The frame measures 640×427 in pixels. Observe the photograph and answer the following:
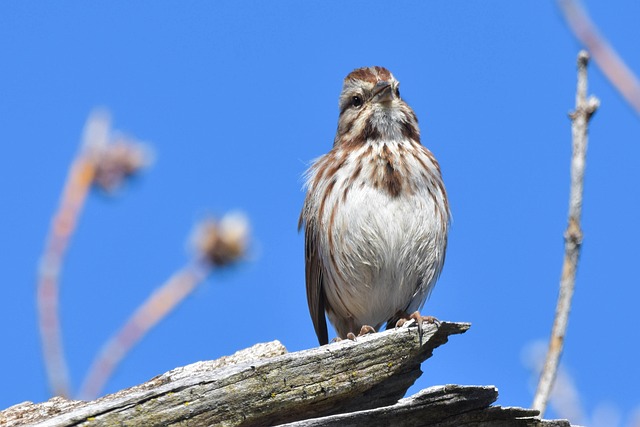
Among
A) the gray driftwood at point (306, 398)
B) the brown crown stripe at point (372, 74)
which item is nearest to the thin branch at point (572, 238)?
the gray driftwood at point (306, 398)

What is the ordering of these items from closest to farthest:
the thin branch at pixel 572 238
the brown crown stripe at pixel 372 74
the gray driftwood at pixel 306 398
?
the thin branch at pixel 572 238
the gray driftwood at pixel 306 398
the brown crown stripe at pixel 372 74

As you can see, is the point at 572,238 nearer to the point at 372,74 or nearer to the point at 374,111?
the point at 374,111

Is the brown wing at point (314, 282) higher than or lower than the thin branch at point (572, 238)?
higher

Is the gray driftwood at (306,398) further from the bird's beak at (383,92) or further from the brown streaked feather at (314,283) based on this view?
the bird's beak at (383,92)

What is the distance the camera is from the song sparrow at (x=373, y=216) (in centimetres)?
682

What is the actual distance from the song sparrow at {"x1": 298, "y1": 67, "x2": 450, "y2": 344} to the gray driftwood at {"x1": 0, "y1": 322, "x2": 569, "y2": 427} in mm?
1996

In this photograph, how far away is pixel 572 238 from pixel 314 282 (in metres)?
3.95

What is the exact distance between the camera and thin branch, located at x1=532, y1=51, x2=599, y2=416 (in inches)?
139

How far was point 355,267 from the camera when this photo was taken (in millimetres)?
6977

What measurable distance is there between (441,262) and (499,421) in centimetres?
274

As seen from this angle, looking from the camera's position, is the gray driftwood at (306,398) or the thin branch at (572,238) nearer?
the thin branch at (572,238)

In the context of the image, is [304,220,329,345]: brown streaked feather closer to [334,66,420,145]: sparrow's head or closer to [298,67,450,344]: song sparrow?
[298,67,450,344]: song sparrow

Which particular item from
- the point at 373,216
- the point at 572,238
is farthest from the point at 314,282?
the point at 572,238

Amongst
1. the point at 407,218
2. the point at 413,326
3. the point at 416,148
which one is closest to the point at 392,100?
the point at 416,148
